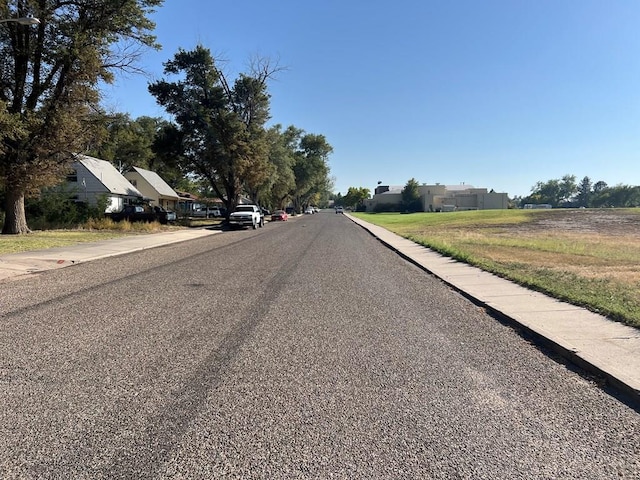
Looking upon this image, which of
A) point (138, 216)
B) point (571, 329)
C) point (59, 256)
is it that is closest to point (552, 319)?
point (571, 329)

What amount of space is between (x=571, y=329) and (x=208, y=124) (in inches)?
1640

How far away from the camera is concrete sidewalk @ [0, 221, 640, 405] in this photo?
5289 mm

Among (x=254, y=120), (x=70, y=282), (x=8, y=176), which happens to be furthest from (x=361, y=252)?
(x=254, y=120)

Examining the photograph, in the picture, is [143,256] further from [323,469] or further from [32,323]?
[323,469]

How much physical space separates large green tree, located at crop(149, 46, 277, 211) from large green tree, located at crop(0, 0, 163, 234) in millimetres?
18691

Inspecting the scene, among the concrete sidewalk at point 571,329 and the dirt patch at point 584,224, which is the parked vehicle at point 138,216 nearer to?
the dirt patch at point 584,224

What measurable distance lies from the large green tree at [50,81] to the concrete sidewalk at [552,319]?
33.4 feet

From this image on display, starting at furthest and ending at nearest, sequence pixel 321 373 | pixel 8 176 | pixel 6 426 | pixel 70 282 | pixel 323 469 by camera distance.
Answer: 1. pixel 8 176
2. pixel 70 282
3. pixel 321 373
4. pixel 6 426
5. pixel 323 469

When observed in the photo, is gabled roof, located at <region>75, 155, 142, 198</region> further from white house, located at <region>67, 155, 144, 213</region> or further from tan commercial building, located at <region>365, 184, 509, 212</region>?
tan commercial building, located at <region>365, 184, 509, 212</region>

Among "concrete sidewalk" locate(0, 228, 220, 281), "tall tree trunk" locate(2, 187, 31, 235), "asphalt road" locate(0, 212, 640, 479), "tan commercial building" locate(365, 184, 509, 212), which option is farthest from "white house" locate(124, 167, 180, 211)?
"tan commercial building" locate(365, 184, 509, 212)

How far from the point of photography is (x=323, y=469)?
3250 millimetres

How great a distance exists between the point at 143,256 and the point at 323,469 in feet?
52.7

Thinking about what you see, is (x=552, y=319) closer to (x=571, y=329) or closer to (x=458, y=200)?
(x=571, y=329)

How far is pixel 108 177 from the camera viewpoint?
48062 mm
